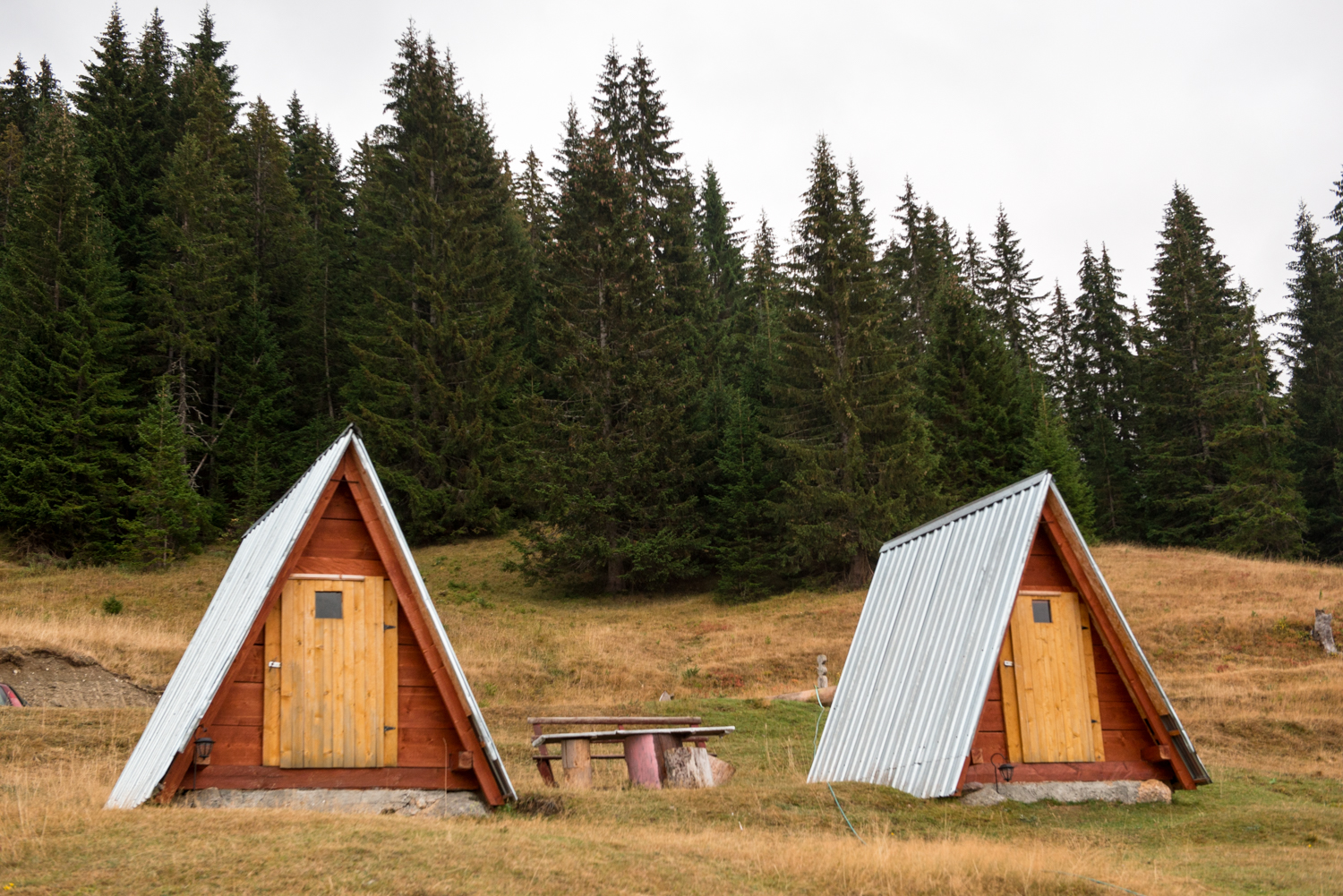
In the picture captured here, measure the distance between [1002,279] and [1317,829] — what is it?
6166 centimetres

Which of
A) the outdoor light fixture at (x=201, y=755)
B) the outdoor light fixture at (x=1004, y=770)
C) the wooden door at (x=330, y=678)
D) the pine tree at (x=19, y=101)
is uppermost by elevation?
the pine tree at (x=19, y=101)

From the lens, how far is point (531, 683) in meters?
24.4

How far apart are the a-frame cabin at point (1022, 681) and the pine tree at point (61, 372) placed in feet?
118

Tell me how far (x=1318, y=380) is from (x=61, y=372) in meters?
66.2

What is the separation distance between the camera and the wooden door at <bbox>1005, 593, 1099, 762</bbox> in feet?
40.9

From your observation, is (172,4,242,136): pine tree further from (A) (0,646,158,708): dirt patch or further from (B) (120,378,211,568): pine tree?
(A) (0,646,158,708): dirt patch

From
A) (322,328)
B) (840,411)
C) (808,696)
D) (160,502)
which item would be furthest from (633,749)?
(322,328)

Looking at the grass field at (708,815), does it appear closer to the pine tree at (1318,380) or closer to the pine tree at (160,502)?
the pine tree at (160,502)

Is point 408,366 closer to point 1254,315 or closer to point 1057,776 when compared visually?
point 1057,776

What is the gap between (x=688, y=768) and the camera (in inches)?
528

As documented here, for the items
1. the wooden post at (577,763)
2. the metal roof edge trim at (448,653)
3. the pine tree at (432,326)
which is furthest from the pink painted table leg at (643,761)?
the pine tree at (432,326)

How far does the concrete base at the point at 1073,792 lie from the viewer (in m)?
11.9

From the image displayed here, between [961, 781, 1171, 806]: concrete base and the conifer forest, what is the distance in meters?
25.0

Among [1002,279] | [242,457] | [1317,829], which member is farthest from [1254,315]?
[242,457]
